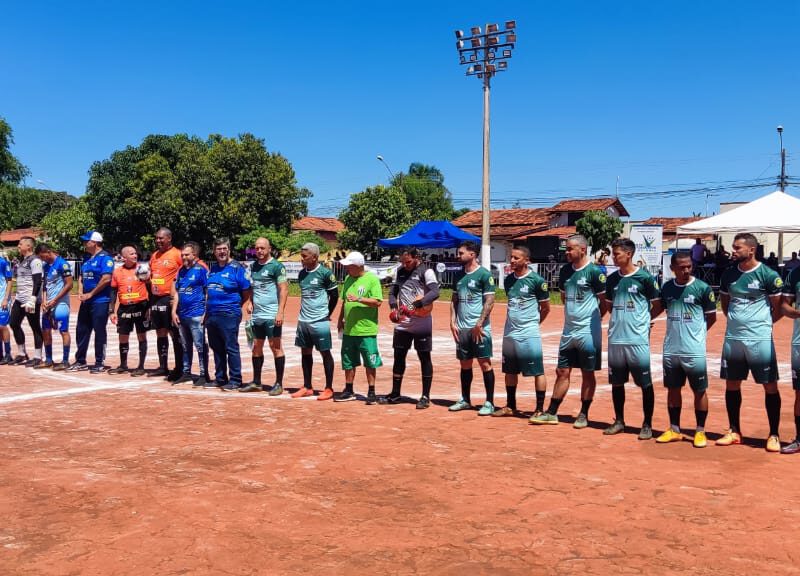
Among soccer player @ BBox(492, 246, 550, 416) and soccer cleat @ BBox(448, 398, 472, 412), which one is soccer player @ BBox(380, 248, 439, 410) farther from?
soccer player @ BBox(492, 246, 550, 416)

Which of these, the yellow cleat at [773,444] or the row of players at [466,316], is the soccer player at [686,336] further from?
the yellow cleat at [773,444]

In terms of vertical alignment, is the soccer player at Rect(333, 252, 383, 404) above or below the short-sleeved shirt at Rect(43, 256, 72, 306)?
below

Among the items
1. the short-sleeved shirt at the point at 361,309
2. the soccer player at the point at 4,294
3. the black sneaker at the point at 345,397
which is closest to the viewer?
the short-sleeved shirt at the point at 361,309

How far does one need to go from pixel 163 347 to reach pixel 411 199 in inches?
2793

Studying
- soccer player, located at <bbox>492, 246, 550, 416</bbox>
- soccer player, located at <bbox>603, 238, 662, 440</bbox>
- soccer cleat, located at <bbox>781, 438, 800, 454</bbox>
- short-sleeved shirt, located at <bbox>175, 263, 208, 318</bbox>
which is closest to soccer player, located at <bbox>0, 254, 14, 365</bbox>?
short-sleeved shirt, located at <bbox>175, 263, 208, 318</bbox>

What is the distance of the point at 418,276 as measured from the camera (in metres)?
8.82

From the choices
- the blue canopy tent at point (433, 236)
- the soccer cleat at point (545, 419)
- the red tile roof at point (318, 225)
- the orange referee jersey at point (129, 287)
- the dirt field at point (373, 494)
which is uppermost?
the red tile roof at point (318, 225)

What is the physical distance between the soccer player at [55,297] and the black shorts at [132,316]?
1041mm

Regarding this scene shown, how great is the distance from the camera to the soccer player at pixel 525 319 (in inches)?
319

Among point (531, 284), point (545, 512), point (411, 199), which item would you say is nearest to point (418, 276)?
point (531, 284)

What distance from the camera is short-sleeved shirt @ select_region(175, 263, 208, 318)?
10336 mm

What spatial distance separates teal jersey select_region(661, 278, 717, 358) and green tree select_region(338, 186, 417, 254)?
137 ft

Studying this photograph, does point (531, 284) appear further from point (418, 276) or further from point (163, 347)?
point (163, 347)

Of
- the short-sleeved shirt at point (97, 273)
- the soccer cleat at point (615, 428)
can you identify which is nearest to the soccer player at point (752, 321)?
the soccer cleat at point (615, 428)
